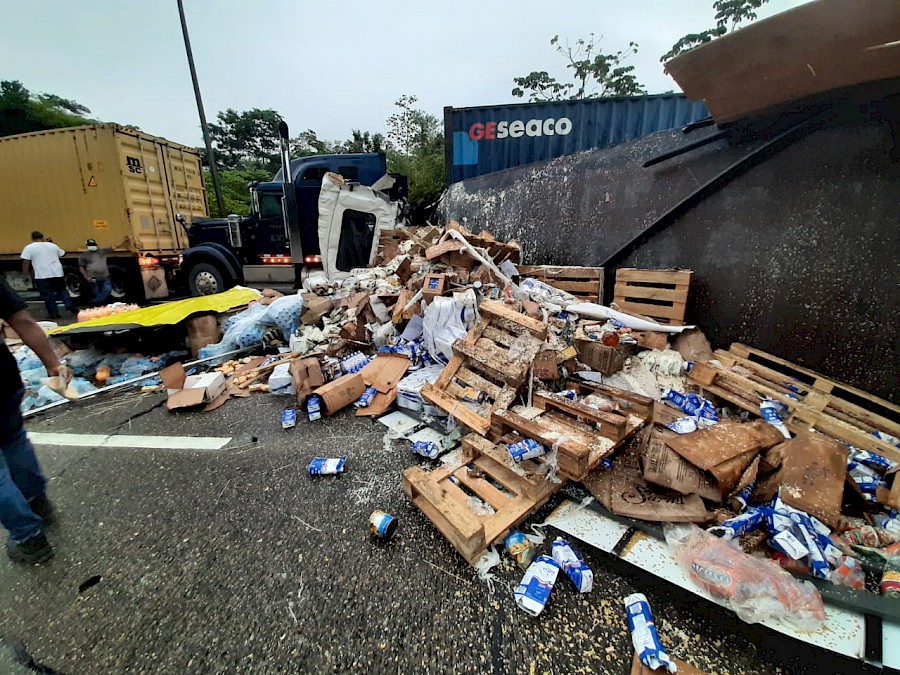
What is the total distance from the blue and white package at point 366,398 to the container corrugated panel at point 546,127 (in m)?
4.56

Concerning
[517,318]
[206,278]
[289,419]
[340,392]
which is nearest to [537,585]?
[517,318]

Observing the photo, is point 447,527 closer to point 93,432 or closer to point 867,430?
point 867,430

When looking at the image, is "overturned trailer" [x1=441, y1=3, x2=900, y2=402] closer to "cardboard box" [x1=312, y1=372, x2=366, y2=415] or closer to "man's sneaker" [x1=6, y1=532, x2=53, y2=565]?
"cardboard box" [x1=312, y1=372, x2=366, y2=415]

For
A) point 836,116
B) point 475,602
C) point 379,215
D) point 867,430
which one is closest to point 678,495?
point 475,602

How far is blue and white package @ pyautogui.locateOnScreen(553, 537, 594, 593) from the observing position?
1.40 metres

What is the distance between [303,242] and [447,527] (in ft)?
19.1

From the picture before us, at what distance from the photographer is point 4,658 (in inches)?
49.3

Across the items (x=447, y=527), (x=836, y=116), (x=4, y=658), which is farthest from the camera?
(x=836, y=116)

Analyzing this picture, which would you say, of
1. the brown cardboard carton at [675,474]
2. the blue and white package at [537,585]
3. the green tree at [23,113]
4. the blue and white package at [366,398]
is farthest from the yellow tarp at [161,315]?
the green tree at [23,113]

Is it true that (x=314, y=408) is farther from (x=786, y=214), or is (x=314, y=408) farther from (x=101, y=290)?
(x=101, y=290)

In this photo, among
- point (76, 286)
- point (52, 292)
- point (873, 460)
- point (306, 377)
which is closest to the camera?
point (873, 460)

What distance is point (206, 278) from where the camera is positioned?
660cm

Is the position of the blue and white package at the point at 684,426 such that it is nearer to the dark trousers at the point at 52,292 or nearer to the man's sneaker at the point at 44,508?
the man's sneaker at the point at 44,508

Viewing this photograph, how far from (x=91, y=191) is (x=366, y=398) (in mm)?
7870
